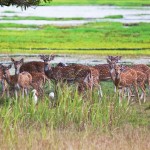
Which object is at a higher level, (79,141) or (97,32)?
(79,141)

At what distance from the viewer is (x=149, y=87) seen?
62.0 ft

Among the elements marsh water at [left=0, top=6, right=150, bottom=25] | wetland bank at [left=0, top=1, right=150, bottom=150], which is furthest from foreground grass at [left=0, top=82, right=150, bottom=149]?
marsh water at [left=0, top=6, right=150, bottom=25]

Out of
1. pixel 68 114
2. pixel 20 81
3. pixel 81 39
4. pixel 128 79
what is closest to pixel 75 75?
pixel 128 79

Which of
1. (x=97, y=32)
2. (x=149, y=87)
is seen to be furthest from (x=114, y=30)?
(x=149, y=87)

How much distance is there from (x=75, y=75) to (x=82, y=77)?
8.8 inches

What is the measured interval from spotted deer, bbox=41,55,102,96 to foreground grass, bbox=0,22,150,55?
30.9ft

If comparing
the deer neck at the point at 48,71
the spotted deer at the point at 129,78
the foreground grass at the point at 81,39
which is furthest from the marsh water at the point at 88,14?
the spotted deer at the point at 129,78

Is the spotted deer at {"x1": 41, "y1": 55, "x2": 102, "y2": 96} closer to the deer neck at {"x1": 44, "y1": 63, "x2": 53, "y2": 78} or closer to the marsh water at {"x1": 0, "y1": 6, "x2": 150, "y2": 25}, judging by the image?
the deer neck at {"x1": 44, "y1": 63, "x2": 53, "y2": 78}

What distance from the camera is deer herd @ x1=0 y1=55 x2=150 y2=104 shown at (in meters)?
17.6

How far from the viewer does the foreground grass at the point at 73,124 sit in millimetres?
12180

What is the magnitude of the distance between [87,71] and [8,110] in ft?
14.8

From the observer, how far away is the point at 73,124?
14.1 meters

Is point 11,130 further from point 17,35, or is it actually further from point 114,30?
point 114,30

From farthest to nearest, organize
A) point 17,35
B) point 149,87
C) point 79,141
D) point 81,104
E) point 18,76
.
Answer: point 17,35 < point 149,87 < point 18,76 < point 81,104 < point 79,141
